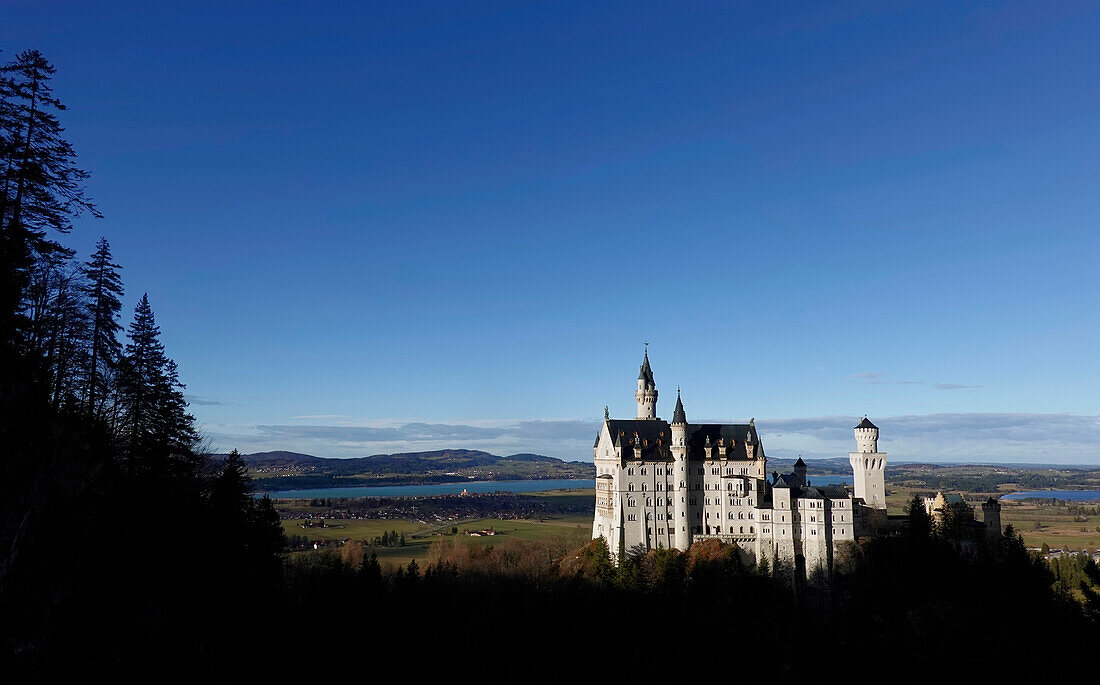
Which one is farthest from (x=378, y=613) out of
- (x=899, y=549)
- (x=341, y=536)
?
(x=341, y=536)

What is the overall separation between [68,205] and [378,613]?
5896cm

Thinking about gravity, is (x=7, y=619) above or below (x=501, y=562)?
above

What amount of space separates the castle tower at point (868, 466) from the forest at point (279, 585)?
7.53 meters

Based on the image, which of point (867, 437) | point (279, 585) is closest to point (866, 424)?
point (867, 437)

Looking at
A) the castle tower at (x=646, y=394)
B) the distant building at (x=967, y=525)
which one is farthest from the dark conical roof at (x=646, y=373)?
the distant building at (x=967, y=525)

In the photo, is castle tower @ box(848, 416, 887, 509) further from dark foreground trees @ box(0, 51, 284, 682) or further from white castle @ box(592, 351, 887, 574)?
dark foreground trees @ box(0, 51, 284, 682)

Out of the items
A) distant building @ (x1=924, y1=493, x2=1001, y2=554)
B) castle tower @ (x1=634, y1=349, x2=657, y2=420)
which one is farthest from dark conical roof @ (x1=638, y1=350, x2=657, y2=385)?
distant building @ (x1=924, y1=493, x2=1001, y2=554)

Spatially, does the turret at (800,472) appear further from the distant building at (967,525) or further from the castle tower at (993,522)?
the castle tower at (993,522)

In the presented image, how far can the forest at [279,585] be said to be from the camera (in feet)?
103

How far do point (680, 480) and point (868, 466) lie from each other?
1018 inches

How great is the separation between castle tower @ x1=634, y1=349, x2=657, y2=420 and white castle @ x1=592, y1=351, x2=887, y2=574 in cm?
1009

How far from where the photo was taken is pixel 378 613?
263 ft

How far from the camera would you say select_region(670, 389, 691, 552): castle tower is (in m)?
93.3

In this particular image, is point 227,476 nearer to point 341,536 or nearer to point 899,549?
point 899,549
